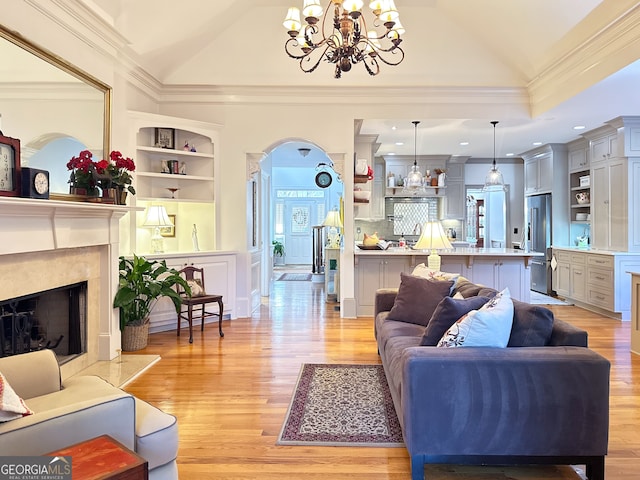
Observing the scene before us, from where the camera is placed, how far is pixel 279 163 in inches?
474

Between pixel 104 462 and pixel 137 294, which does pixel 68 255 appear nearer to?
pixel 137 294

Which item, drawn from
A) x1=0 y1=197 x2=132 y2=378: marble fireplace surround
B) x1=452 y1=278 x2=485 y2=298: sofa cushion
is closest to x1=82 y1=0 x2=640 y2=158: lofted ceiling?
x1=0 y1=197 x2=132 y2=378: marble fireplace surround

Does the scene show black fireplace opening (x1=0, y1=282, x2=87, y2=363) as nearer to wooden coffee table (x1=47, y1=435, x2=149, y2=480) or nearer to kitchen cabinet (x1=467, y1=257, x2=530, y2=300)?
wooden coffee table (x1=47, y1=435, x2=149, y2=480)

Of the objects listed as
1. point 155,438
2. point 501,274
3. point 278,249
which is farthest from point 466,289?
point 278,249

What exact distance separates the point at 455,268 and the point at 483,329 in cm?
389

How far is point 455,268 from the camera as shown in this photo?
5949mm

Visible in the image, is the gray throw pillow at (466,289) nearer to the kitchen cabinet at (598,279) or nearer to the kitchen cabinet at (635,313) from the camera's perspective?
the kitchen cabinet at (635,313)

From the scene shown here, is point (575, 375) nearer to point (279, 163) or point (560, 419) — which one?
point (560, 419)

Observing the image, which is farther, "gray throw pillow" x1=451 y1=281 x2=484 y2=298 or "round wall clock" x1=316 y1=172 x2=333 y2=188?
"round wall clock" x1=316 y1=172 x2=333 y2=188

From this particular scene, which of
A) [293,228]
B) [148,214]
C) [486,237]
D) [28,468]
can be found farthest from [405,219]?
[28,468]

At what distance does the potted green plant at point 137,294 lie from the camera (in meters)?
4.21

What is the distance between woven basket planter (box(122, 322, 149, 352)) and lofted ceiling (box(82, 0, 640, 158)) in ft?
9.80

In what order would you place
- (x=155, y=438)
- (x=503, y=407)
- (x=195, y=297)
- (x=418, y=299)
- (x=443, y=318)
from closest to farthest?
(x=155, y=438) < (x=503, y=407) < (x=443, y=318) < (x=418, y=299) < (x=195, y=297)

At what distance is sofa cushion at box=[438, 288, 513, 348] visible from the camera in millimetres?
2203
